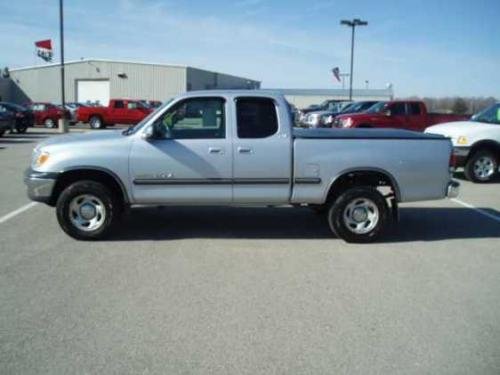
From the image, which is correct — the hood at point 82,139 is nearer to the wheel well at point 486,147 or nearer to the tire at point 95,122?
the wheel well at point 486,147

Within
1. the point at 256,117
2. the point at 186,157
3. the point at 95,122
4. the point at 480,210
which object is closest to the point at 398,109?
the point at 480,210

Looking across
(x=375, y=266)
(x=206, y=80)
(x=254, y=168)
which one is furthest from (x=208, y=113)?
(x=206, y=80)

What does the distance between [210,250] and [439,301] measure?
2.71 meters

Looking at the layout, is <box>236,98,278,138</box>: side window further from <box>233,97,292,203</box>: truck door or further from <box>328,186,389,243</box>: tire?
<box>328,186,389,243</box>: tire

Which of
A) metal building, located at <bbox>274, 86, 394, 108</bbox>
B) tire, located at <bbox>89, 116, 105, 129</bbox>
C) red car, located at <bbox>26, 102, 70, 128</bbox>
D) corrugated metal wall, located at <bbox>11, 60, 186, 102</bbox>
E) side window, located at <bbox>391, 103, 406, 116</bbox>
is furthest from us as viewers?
metal building, located at <bbox>274, 86, 394, 108</bbox>

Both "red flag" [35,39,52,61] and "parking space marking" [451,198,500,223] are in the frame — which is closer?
"parking space marking" [451,198,500,223]

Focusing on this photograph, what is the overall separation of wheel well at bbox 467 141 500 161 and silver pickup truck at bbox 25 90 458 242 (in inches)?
240

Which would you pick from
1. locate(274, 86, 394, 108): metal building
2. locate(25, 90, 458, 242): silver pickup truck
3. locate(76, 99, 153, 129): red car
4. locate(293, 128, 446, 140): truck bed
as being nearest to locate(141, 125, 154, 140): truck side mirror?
locate(25, 90, 458, 242): silver pickup truck

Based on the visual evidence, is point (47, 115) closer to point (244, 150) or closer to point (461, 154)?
point (461, 154)

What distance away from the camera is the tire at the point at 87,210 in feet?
21.0

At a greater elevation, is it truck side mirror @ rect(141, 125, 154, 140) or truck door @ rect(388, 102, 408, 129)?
truck door @ rect(388, 102, 408, 129)

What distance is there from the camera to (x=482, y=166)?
1217cm

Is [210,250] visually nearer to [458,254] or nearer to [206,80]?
[458,254]

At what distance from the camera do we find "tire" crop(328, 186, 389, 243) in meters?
6.62
